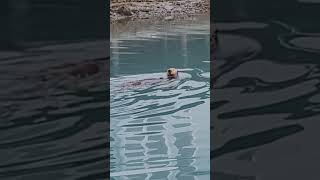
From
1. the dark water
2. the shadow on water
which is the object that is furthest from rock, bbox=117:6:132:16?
the shadow on water

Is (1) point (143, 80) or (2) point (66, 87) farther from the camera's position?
(1) point (143, 80)

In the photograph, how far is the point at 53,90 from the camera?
6.86 feet

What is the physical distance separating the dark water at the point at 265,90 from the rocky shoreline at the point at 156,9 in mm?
14718

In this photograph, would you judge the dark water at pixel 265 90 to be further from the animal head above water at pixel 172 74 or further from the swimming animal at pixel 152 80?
the animal head above water at pixel 172 74

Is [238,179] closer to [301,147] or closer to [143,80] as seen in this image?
[301,147]

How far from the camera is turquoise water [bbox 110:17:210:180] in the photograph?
4.06 m

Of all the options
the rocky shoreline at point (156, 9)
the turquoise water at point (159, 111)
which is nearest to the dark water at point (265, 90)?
the turquoise water at point (159, 111)

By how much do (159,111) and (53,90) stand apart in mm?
4120

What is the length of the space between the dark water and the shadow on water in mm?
463

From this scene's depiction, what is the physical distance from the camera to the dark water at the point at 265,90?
7.37 ft

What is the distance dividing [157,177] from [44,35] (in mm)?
1874

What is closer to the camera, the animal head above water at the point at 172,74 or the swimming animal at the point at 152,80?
the swimming animal at the point at 152,80

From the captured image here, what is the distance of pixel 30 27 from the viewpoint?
6.72ft

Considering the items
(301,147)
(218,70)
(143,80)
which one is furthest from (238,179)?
(143,80)
